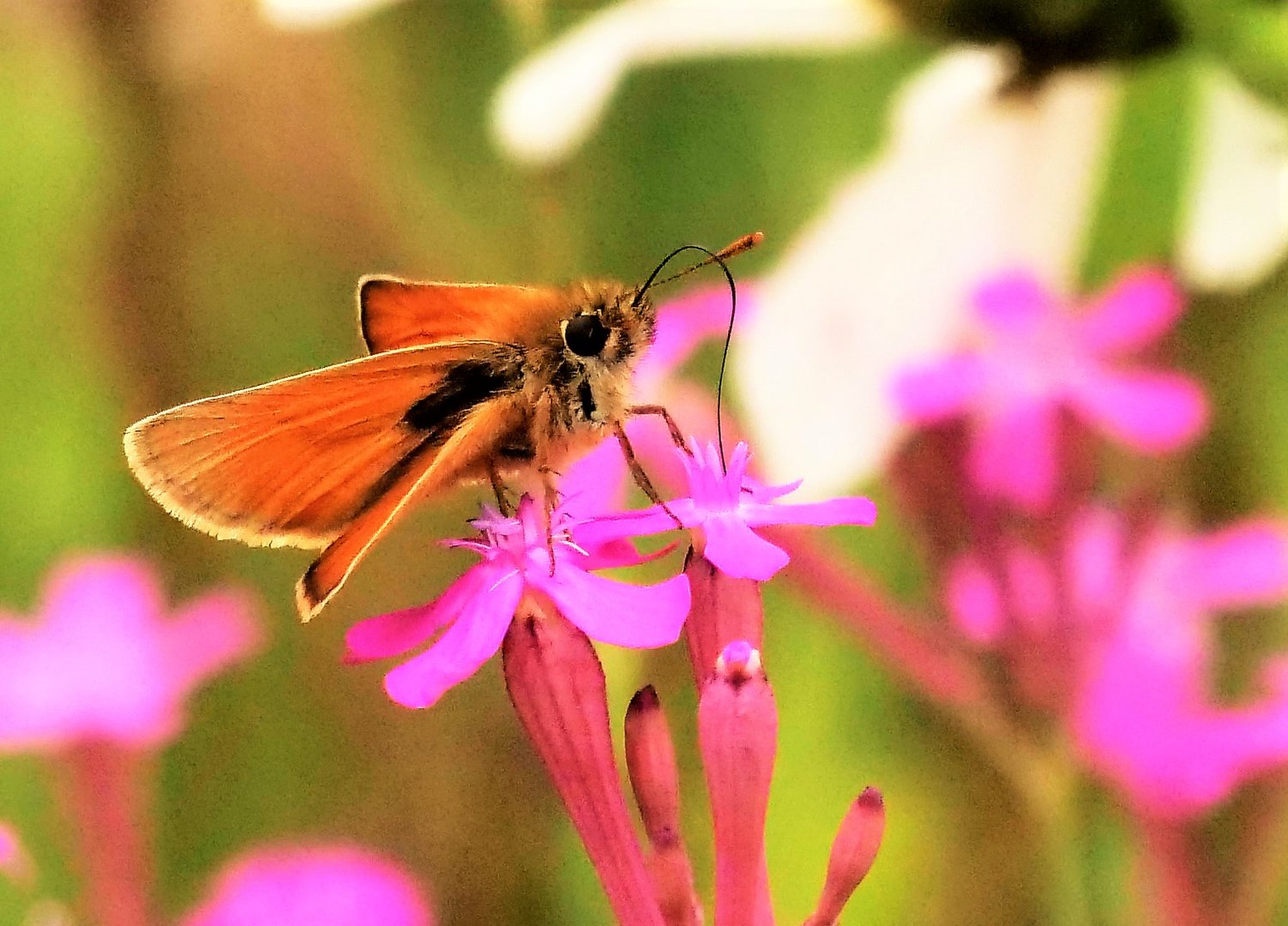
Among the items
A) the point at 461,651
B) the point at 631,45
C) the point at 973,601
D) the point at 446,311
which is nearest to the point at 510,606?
the point at 461,651

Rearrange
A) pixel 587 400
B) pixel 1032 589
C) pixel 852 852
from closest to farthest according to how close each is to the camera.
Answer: pixel 852 852, pixel 587 400, pixel 1032 589

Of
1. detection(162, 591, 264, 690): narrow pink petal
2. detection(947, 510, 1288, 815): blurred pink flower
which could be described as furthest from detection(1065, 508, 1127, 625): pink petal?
detection(162, 591, 264, 690): narrow pink petal

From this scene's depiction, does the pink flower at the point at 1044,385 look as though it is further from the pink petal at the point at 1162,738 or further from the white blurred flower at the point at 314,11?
the white blurred flower at the point at 314,11

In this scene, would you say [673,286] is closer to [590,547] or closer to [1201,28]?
[1201,28]

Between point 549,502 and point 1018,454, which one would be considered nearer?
point 549,502

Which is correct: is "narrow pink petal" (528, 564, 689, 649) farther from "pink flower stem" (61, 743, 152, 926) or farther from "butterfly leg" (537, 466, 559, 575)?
"pink flower stem" (61, 743, 152, 926)

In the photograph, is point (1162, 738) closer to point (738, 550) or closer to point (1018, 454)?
point (1018, 454)

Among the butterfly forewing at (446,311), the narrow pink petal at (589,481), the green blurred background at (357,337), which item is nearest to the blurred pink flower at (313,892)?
the green blurred background at (357,337)
